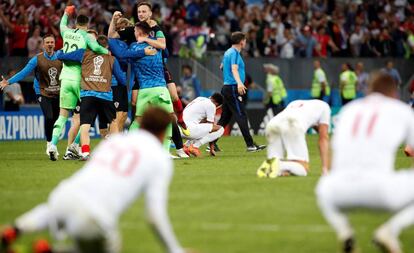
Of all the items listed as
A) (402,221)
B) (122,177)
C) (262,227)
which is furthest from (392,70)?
(122,177)

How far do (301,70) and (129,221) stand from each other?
2723 centimetres

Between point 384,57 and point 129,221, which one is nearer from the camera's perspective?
point 129,221

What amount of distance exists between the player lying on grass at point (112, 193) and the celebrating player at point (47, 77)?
13.5 m

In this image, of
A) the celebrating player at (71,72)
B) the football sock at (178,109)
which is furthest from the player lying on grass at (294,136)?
the football sock at (178,109)

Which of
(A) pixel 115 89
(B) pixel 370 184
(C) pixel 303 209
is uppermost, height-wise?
(B) pixel 370 184

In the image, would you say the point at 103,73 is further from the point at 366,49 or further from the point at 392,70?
the point at 366,49

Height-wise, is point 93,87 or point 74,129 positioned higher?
point 93,87

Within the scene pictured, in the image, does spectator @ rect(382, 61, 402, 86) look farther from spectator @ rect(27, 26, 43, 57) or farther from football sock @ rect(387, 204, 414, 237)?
football sock @ rect(387, 204, 414, 237)

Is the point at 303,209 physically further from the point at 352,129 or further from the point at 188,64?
the point at 188,64

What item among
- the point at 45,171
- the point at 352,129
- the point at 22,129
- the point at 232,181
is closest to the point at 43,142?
the point at 22,129

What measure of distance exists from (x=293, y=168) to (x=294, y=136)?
1.97ft

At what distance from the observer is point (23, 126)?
32.5 m

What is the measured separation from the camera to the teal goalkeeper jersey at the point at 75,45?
21.1 metres

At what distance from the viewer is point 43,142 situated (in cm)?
2991
